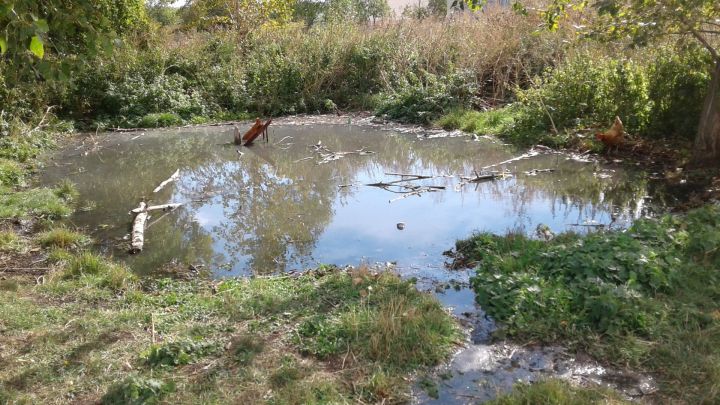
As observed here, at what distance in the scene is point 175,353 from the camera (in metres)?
4.39

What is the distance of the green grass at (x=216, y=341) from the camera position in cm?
405

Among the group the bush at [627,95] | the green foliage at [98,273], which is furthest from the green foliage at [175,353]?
the bush at [627,95]

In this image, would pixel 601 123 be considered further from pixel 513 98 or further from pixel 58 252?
pixel 58 252

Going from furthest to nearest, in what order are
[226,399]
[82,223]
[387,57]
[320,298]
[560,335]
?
1. [387,57]
2. [82,223]
3. [320,298]
4. [560,335]
5. [226,399]

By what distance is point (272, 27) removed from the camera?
918 inches

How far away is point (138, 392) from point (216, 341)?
34.1 inches

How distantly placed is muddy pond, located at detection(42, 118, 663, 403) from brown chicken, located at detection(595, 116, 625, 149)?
69 centimetres

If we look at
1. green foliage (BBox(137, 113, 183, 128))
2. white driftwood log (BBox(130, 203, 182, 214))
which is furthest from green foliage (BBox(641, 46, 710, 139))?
green foliage (BBox(137, 113, 183, 128))

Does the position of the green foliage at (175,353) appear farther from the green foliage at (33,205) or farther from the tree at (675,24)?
the tree at (675,24)

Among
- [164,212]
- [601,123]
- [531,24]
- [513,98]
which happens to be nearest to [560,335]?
[164,212]

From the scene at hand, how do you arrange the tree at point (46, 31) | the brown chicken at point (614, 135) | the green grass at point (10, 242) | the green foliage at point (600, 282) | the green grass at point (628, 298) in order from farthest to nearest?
1. the brown chicken at point (614, 135)
2. the green grass at point (10, 242)
3. the green foliage at point (600, 282)
4. the green grass at point (628, 298)
5. the tree at point (46, 31)

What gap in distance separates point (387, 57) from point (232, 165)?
940cm

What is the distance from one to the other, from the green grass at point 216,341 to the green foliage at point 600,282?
643 mm

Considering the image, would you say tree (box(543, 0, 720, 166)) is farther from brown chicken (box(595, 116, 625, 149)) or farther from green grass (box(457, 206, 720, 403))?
green grass (box(457, 206, 720, 403))
